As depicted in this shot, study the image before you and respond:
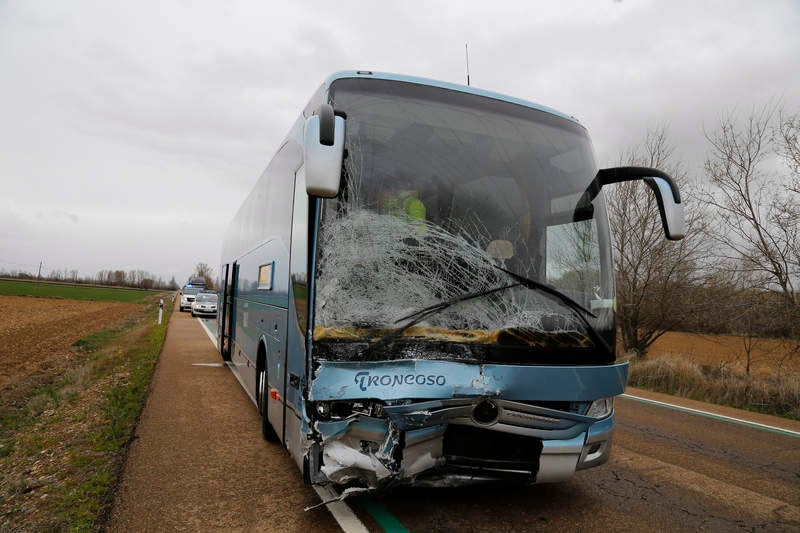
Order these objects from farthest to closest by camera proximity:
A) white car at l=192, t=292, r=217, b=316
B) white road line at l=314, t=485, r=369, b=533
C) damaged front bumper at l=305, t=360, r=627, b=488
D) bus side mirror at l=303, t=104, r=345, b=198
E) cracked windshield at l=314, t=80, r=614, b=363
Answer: white car at l=192, t=292, r=217, b=316 → white road line at l=314, t=485, r=369, b=533 → cracked windshield at l=314, t=80, r=614, b=363 → damaged front bumper at l=305, t=360, r=627, b=488 → bus side mirror at l=303, t=104, r=345, b=198

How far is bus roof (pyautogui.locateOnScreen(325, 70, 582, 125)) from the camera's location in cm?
386

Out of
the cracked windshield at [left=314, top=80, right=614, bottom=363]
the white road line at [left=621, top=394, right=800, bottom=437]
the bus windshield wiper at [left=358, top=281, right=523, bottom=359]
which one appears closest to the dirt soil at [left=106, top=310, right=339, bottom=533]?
the bus windshield wiper at [left=358, top=281, right=523, bottom=359]

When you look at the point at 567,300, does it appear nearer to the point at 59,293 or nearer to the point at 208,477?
the point at 208,477

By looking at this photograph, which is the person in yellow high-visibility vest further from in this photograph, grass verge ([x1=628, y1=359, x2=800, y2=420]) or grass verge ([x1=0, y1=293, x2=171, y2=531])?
grass verge ([x1=628, y1=359, x2=800, y2=420])

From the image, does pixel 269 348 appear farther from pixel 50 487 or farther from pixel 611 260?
pixel 611 260

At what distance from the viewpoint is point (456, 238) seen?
143 inches

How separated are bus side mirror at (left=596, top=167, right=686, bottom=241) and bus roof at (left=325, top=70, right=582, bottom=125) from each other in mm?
557

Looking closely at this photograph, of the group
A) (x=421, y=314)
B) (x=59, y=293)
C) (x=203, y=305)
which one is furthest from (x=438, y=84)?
(x=59, y=293)

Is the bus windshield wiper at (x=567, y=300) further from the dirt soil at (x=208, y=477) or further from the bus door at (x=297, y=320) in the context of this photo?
the dirt soil at (x=208, y=477)

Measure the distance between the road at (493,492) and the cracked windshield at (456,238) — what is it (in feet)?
4.21

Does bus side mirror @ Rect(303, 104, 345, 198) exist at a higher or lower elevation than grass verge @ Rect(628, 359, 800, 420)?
higher

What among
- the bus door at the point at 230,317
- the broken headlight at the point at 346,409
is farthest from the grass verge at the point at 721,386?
the bus door at the point at 230,317

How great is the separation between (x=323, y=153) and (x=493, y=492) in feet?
10.0

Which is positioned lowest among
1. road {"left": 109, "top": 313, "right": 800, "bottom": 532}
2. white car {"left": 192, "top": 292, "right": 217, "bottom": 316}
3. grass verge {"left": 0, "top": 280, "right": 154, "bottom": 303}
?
road {"left": 109, "top": 313, "right": 800, "bottom": 532}
